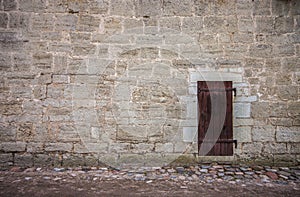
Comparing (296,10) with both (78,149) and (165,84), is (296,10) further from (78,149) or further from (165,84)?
(78,149)

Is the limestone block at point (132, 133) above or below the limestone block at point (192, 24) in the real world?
below

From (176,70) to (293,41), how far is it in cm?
176

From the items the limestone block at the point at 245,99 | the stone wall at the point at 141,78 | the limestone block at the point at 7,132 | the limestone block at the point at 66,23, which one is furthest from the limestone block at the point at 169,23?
the limestone block at the point at 7,132

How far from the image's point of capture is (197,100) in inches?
152

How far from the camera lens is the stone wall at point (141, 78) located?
3.80m

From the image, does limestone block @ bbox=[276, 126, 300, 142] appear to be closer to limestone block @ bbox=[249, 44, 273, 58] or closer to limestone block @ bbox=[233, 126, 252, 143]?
limestone block @ bbox=[233, 126, 252, 143]

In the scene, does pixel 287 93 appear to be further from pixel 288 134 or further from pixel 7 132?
pixel 7 132

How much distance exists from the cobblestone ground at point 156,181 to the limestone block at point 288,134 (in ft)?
1.39

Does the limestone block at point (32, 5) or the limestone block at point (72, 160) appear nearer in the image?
the limestone block at point (32, 5)

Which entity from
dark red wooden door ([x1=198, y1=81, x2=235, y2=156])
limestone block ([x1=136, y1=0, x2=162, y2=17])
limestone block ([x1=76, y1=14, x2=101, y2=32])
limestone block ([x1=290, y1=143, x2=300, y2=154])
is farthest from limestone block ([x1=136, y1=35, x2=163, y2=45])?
limestone block ([x1=290, y1=143, x2=300, y2=154])

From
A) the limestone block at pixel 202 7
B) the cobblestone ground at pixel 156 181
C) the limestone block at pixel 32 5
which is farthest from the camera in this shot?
the limestone block at pixel 202 7

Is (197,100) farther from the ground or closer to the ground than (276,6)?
closer to the ground

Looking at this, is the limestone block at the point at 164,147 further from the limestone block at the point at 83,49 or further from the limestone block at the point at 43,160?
the limestone block at the point at 83,49

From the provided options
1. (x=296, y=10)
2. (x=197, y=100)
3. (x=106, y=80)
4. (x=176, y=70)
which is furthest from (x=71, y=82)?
(x=296, y=10)
